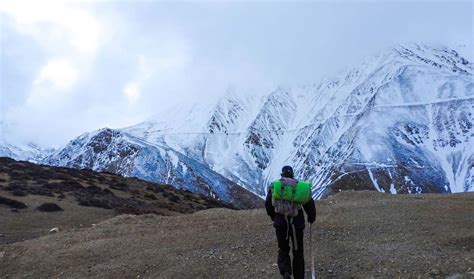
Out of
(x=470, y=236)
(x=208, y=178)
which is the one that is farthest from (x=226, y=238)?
(x=208, y=178)

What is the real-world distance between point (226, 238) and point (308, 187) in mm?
6634

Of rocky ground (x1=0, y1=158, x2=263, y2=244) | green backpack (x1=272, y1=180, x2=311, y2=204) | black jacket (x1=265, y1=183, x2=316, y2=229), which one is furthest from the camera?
rocky ground (x1=0, y1=158, x2=263, y2=244)

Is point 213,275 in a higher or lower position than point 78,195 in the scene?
lower

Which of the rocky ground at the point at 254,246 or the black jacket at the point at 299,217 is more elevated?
the black jacket at the point at 299,217

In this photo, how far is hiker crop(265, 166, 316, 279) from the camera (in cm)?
1161

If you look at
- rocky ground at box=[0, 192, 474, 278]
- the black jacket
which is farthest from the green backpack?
rocky ground at box=[0, 192, 474, 278]

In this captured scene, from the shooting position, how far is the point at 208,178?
644ft

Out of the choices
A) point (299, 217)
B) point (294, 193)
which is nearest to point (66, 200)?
point (299, 217)

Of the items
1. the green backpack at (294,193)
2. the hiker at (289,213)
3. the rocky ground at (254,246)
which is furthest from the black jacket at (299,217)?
the rocky ground at (254,246)

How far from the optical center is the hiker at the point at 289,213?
38.1 ft

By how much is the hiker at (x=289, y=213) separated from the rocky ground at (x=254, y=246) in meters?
1.83

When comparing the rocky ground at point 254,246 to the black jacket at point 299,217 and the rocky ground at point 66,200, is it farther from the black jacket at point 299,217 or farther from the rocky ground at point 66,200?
the rocky ground at point 66,200

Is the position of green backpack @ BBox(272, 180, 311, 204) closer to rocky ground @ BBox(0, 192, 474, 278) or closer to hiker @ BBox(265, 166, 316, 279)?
hiker @ BBox(265, 166, 316, 279)

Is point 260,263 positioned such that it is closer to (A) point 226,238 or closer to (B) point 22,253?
(A) point 226,238
